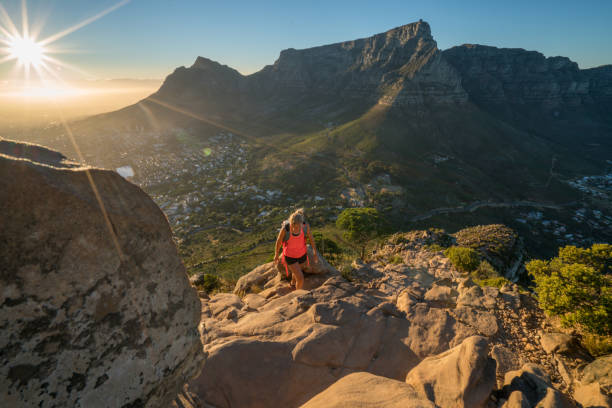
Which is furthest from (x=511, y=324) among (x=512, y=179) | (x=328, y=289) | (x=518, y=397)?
(x=512, y=179)

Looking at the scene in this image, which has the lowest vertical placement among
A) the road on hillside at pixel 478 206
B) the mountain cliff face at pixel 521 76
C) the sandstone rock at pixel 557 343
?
the road on hillside at pixel 478 206

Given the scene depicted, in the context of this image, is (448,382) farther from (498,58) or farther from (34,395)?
(498,58)

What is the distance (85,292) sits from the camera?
2789 mm

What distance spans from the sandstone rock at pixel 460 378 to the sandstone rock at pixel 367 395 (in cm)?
40

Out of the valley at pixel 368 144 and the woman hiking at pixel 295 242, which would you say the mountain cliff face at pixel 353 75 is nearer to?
the valley at pixel 368 144

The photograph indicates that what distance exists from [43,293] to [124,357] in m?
1.18

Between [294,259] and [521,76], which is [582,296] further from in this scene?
[521,76]

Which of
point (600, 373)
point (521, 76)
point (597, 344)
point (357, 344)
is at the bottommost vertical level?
point (597, 344)

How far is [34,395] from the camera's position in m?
2.47

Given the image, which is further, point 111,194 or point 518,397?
point 518,397

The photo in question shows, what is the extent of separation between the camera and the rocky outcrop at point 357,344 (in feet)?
13.7

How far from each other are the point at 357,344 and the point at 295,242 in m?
3.30

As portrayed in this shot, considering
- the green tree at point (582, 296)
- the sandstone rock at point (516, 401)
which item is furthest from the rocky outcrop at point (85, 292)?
the green tree at point (582, 296)

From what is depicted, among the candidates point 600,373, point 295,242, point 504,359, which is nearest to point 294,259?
point 295,242
